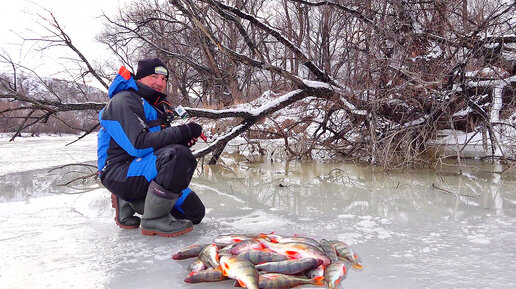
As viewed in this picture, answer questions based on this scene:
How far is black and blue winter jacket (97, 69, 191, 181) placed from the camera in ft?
7.89

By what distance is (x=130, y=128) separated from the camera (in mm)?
2385

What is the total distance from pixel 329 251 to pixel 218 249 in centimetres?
64

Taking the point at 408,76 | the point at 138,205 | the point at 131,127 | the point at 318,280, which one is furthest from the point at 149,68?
the point at 408,76

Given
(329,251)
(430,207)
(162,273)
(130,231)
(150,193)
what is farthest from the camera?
(430,207)

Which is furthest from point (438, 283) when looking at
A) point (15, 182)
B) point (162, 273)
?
point (15, 182)

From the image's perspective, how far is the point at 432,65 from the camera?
5301 millimetres

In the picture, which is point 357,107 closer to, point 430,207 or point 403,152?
point 403,152

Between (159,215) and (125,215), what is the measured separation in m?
0.38

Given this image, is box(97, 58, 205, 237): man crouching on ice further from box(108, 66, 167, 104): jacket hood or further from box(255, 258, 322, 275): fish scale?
box(255, 258, 322, 275): fish scale

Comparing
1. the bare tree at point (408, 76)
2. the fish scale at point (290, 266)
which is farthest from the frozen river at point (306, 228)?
the bare tree at point (408, 76)

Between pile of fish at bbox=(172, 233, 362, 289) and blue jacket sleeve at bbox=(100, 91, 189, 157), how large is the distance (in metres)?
0.82

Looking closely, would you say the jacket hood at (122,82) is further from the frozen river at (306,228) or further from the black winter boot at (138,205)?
the frozen river at (306,228)

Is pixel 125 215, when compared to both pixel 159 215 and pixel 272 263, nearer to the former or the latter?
pixel 159 215

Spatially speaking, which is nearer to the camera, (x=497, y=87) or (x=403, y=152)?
(x=497, y=87)
